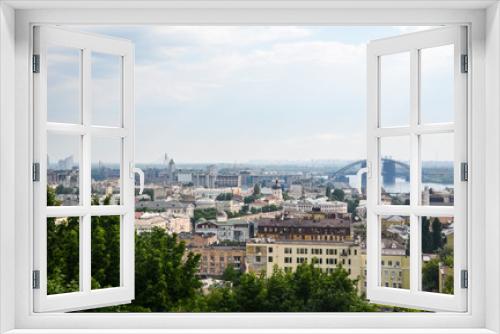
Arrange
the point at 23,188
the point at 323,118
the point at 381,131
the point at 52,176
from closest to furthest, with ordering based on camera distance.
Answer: the point at 23,188 < the point at 381,131 < the point at 52,176 < the point at 323,118

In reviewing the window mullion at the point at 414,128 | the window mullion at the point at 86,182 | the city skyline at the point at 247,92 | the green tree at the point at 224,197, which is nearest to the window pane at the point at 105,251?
the city skyline at the point at 247,92

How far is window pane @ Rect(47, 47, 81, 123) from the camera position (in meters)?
2.60

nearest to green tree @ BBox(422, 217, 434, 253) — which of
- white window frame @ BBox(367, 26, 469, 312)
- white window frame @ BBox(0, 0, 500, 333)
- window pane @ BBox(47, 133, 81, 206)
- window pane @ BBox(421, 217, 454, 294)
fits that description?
window pane @ BBox(421, 217, 454, 294)

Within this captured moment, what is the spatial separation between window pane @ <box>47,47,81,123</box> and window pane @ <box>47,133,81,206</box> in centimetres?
12

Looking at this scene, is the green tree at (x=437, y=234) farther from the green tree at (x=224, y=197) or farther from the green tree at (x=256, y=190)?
the green tree at (x=224, y=197)

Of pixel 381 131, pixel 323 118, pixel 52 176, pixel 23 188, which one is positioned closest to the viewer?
A: pixel 23 188

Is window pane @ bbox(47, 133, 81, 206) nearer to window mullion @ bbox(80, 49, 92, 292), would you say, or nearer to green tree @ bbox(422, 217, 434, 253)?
window mullion @ bbox(80, 49, 92, 292)

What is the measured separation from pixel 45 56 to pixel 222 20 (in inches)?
27.4

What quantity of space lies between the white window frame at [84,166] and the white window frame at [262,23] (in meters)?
0.05

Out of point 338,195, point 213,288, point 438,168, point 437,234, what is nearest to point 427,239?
point 437,234

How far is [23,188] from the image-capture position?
208 cm

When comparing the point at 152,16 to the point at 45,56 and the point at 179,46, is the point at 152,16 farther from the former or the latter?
the point at 179,46

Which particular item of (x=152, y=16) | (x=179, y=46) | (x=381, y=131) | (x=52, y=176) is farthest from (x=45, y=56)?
(x=179, y=46)

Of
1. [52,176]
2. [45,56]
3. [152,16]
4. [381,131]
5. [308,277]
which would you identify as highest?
[152,16]
